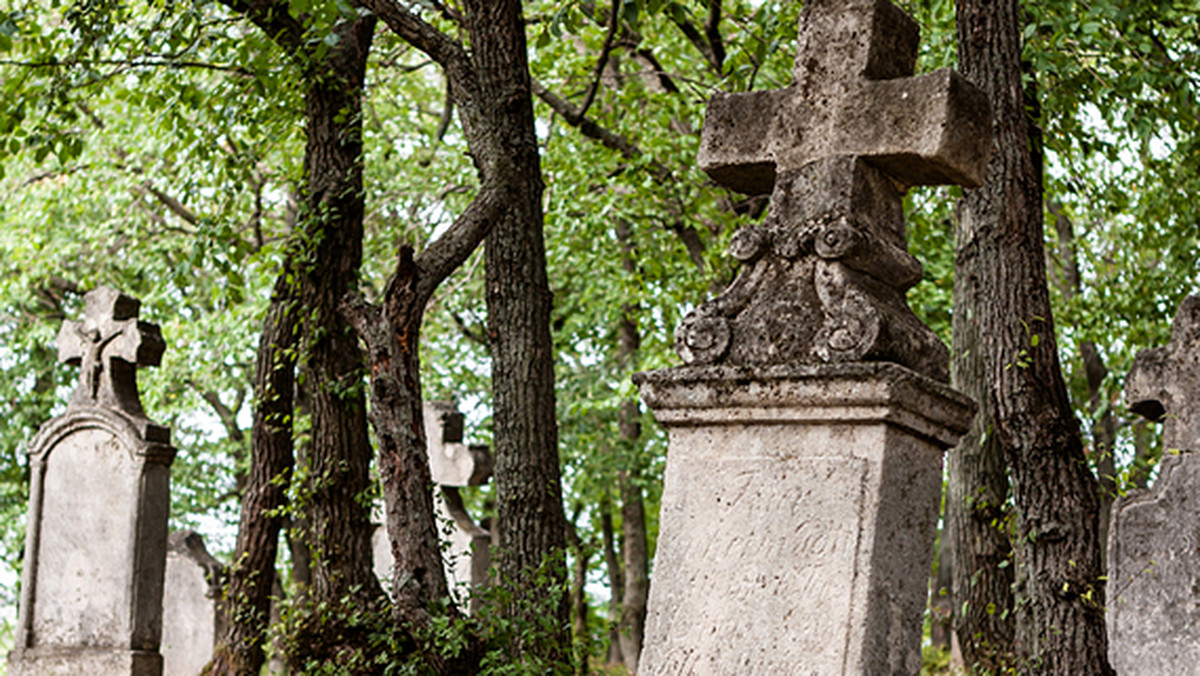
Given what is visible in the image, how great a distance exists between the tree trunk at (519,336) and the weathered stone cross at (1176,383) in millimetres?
2869

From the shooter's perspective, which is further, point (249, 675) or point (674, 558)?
point (249, 675)

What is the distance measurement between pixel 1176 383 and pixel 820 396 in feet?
11.6

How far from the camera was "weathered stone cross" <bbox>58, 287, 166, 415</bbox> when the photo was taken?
10.2 m

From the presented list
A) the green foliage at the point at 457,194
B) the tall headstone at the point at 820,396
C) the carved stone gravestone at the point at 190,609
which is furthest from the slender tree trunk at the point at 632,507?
the tall headstone at the point at 820,396

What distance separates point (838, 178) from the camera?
4199mm

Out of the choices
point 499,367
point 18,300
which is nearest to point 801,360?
point 499,367

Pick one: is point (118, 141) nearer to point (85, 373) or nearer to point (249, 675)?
point (85, 373)

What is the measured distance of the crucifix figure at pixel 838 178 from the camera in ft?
13.2

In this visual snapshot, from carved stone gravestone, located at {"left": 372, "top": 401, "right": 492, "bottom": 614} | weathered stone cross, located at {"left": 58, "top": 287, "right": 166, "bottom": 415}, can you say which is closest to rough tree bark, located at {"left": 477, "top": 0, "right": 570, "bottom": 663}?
weathered stone cross, located at {"left": 58, "top": 287, "right": 166, "bottom": 415}

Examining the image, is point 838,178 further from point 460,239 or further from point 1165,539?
point 1165,539

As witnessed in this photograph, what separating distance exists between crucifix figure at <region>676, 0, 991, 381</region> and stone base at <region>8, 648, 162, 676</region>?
6.72m

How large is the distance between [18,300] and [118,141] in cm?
318

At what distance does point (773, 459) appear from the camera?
3.99 meters

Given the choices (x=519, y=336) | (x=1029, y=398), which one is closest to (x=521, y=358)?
(x=519, y=336)
